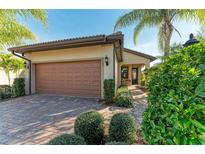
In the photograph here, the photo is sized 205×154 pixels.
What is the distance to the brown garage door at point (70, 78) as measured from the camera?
983 centimetres

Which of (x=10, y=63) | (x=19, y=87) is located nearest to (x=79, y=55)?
(x=19, y=87)

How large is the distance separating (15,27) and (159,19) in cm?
861

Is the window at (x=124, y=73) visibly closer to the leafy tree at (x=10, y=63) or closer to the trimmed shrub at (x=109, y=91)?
the leafy tree at (x=10, y=63)

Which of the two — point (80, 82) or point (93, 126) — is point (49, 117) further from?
point (80, 82)

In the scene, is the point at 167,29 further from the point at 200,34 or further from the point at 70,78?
the point at 70,78

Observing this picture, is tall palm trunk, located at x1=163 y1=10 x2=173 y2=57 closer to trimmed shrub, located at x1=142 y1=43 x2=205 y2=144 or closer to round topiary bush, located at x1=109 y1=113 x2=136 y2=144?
round topiary bush, located at x1=109 y1=113 x2=136 y2=144

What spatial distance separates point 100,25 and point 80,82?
3544 mm

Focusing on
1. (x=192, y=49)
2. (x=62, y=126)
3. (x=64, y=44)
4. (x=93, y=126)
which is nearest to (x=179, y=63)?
(x=192, y=49)

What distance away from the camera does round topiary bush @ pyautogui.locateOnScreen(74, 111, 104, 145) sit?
3.88 metres

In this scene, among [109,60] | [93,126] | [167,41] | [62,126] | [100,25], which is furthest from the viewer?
[167,41]

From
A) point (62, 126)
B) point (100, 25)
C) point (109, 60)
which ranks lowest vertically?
point (62, 126)

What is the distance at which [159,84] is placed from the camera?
2.31 metres

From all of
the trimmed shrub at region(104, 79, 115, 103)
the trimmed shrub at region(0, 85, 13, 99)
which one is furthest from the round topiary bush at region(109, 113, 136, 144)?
the trimmed shrub at region(0, 85, 13, 99)

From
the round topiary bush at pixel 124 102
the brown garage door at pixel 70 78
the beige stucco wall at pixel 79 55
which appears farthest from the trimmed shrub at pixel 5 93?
the round topiary bush at pixel 124 102
